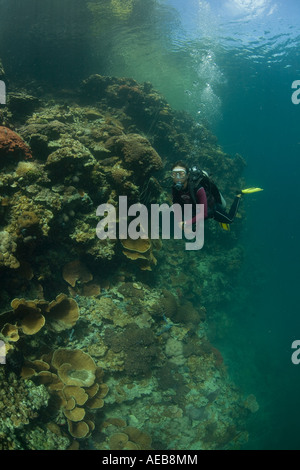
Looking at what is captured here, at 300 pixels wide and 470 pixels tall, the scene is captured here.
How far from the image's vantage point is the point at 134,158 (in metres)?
7.27

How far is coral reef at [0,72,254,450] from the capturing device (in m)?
4.88

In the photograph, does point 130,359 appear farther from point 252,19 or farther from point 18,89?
point 252,19

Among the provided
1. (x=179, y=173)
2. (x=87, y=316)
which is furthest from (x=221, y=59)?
(x=87, y=316)

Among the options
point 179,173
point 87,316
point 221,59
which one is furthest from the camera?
point 221,59

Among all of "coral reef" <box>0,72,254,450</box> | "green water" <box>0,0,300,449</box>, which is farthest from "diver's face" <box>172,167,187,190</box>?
"green water" <box>0,0,300,449</box>

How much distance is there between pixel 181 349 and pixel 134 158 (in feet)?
22.9

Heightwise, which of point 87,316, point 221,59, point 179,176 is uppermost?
point 221,59

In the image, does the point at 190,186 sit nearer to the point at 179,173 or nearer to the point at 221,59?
the point at 179,173

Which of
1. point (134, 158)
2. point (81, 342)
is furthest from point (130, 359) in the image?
point (134, 158)

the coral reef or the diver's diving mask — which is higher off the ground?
the diver's diving mask

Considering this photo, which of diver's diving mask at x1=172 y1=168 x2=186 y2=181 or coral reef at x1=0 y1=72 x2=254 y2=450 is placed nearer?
coral reef at x1=0 y1=72 x2=254 y2=450

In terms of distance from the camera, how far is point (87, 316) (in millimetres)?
6883

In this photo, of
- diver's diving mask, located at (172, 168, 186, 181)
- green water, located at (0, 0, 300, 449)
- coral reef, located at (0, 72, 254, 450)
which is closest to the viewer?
coral reef, located at (0, 72, 254, 450)

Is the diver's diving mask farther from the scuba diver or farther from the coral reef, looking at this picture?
the coral reef
